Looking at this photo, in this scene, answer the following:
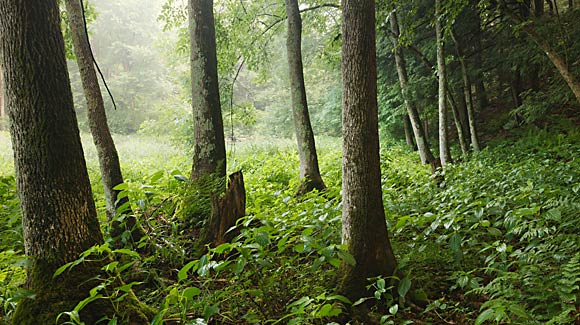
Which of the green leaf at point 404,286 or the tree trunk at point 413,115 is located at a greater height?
the tree trunk at point 413,115

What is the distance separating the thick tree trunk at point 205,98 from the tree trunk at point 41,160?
8.44 ft

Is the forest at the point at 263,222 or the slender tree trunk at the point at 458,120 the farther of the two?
the slender tree trunk at the point at 458,120

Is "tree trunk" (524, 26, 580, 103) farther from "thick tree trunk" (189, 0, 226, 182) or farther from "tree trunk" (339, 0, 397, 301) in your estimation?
"thick tree trunk" (189, 0, 226, 182)

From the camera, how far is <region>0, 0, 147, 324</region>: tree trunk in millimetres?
2186

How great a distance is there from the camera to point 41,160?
2209 mm

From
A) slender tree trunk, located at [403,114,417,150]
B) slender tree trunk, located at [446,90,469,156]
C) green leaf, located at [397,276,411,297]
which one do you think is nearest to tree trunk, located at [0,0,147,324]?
green leaf, located at [397,276,411,297]

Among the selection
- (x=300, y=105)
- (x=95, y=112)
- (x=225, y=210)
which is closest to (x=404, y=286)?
(x=225, y=210)

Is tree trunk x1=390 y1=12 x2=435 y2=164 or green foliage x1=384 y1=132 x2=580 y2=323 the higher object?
tree trunk x1=390 y1=12 x2=435 y2=164

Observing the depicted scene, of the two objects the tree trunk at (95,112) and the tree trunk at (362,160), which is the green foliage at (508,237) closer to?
the tree trunk at (362,160)

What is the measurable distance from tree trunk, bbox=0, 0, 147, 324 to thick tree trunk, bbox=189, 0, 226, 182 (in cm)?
257

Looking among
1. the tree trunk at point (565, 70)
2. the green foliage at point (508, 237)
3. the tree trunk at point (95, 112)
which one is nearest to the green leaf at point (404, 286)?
the green foliage at point (508, 237)

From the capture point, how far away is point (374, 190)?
9.52ft

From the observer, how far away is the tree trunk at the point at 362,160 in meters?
2.85

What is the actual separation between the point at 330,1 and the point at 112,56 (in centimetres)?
2551
